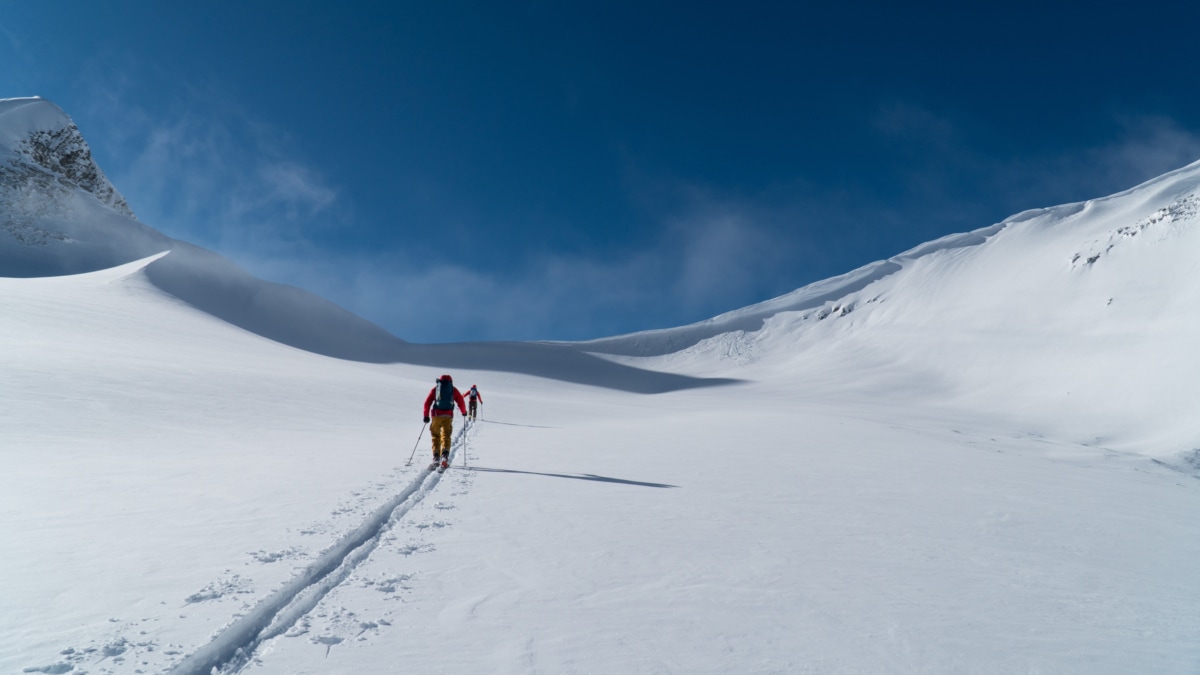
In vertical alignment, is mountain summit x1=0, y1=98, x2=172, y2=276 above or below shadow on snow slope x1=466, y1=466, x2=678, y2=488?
above

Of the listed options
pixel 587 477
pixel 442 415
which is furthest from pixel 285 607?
pixel 442 415

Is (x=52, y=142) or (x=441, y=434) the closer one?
(x=441, y=434)

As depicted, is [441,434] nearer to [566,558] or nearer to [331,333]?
[566,558]

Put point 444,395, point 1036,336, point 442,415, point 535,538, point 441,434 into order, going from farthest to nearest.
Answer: point 1036,336 < point 444,395 < point 442,415 < point 441,434 < point 535,538

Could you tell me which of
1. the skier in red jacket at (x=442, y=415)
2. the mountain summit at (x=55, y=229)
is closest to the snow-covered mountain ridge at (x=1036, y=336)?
the skier in red jacket at (x=442, y=415)

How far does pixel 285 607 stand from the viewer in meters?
4.37

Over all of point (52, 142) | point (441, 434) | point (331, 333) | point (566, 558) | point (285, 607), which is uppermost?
point (52, 142)

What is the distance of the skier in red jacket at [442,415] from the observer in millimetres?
11758

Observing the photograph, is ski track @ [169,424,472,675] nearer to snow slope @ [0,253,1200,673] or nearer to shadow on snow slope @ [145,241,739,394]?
snow slope @ [0,253,1200,673]

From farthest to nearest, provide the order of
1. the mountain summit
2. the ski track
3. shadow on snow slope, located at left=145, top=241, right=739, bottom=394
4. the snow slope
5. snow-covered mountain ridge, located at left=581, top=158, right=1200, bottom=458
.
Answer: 1. the mountain summit
2. shadow on snow slope, located at left=145, top=241, right=739, bottom=394
3. snow-covered mountain ridge, located at left=581, top=158, right=1200, bottom=458
4. the snow slope
5. the ski track

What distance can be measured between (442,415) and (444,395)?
48 centimetres

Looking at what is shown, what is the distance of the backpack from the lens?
1248 centimetres

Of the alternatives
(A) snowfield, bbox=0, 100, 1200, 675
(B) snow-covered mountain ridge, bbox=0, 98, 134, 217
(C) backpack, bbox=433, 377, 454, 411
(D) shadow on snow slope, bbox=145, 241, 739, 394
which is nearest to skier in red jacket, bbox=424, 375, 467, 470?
(C) backpack, bbox=433, 377, 454, 411

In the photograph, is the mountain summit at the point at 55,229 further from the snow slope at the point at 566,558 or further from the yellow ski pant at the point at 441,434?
the yellow ski pant at the point at 441,434
